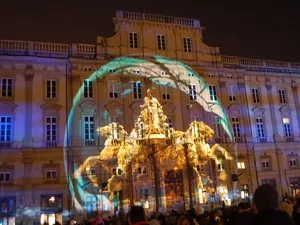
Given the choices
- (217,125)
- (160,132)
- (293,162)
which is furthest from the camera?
(293,162)

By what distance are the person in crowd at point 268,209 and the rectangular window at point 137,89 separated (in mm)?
28624

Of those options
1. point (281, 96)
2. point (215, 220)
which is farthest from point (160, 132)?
point (281, 96)

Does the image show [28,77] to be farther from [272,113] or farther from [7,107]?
[272,113]

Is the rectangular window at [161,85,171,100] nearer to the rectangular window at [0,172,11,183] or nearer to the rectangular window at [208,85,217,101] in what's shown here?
the rectangular window at [208,85,217,101]

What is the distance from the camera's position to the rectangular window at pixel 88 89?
30.4 metres

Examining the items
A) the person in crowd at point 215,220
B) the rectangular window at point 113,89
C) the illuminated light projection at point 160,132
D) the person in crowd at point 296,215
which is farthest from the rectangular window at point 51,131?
the person in crowd at point 296,215

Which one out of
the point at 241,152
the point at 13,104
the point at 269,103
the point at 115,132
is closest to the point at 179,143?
the point at 115,132

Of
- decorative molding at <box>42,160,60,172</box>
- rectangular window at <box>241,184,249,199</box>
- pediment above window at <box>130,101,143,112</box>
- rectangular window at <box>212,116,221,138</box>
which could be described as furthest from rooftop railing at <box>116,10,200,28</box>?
rectangular window at <box>241,184,249,199</box>

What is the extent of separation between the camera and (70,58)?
98.6ft

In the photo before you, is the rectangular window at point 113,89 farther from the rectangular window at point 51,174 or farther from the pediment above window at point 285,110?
the pediment above window at point 285,110

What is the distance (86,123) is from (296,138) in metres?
23.4

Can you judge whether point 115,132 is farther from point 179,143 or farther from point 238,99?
point 238,99

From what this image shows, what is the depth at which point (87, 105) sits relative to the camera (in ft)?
98.4

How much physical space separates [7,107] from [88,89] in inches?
274
